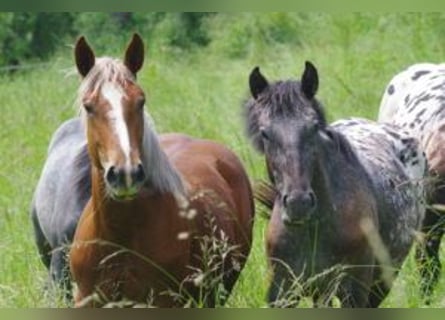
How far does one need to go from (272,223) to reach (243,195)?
877mm

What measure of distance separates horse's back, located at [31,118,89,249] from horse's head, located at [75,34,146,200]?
2.69 feet

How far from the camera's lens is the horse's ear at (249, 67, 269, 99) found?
3635mm

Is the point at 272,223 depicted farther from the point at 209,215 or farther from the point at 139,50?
the point at 139,50

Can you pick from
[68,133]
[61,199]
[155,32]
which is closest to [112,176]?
[61,199]

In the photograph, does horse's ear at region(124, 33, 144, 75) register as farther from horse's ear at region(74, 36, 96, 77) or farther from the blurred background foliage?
the blurred background foliage

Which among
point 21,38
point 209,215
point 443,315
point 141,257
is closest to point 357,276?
point 209,215

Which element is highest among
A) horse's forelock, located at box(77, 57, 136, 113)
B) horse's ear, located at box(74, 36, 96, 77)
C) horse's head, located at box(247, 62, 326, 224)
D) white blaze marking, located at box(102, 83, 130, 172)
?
horse's ear, located at box(74, 36, 96, 77)

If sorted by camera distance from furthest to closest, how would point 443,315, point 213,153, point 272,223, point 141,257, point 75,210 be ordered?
point 213,153 < point 75,210 < point 272,223 < point 141,257 < point 443,315

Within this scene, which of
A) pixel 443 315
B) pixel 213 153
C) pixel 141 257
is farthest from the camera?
pixel 213 153

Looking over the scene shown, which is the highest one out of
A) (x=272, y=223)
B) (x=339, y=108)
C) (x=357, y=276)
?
(x=272, y=223)

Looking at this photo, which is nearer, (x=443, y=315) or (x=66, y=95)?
(x=443, y=315)

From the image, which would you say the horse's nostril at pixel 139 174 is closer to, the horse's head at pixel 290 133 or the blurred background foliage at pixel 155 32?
the horse's head at pixel 290 133

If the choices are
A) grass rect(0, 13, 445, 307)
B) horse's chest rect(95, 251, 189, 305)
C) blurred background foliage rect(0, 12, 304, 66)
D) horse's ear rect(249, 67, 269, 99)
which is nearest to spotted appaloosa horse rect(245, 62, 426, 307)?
horse's ear rect(249, 67, 269, 99)

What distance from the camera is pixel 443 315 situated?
2.58 ft
